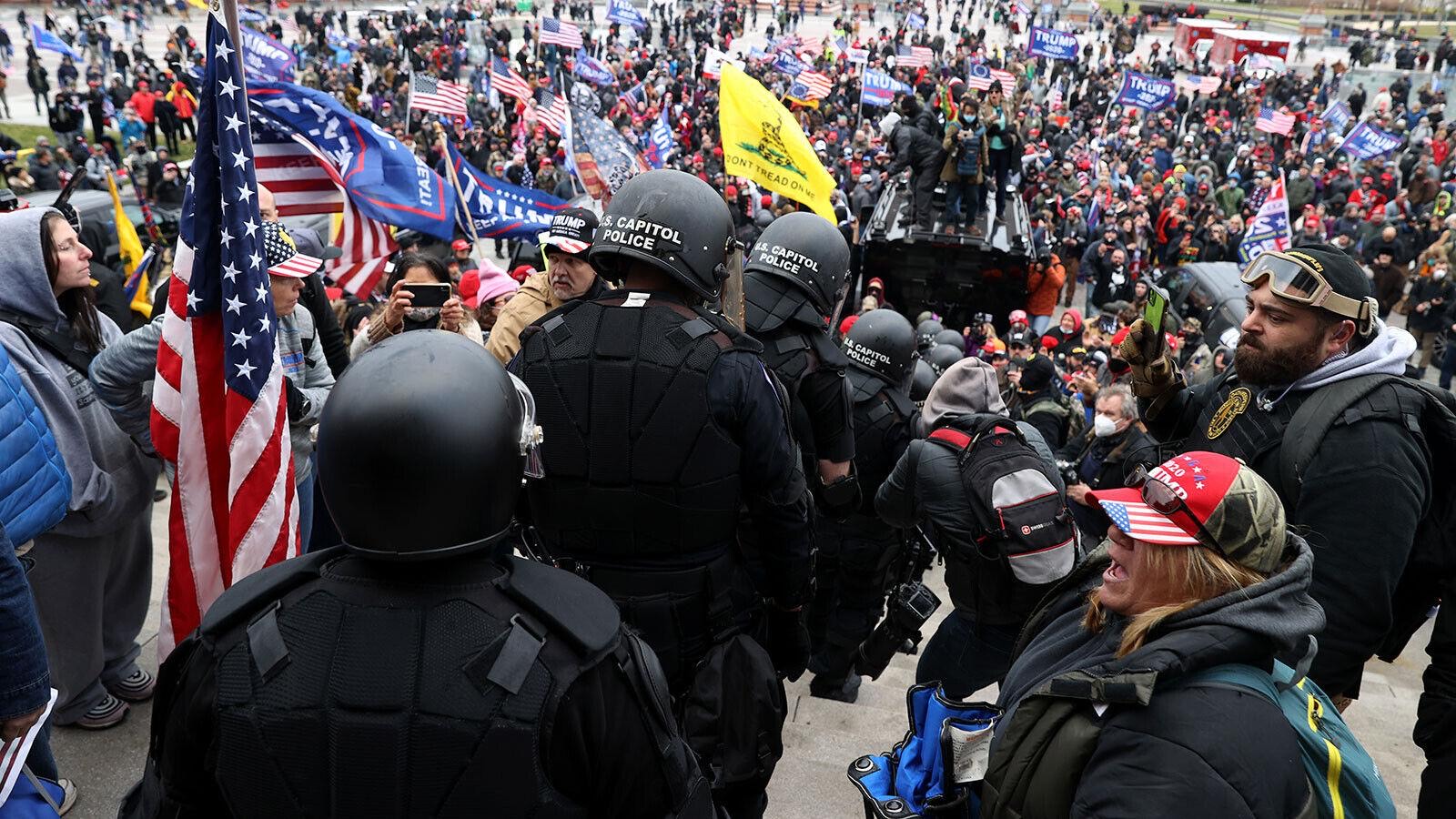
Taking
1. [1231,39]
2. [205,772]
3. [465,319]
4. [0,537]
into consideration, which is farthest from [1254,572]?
[1231,39]

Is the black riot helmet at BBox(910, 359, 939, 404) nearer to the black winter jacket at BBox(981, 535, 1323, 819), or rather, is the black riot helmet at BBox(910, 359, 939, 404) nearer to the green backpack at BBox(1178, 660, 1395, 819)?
the black winter jacket at BBox(981, 535, 1323, 819)

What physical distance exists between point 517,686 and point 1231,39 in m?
46.9

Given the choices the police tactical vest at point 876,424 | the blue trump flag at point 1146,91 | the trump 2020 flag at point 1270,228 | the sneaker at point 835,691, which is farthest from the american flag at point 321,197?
the blue trump flag at point 1146,91

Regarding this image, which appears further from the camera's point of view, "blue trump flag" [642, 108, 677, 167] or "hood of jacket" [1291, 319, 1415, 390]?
"blue trump flag" [642, 108, 677, 167]

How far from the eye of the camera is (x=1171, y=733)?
A: 193 cm

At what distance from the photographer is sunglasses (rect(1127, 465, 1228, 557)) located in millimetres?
2184

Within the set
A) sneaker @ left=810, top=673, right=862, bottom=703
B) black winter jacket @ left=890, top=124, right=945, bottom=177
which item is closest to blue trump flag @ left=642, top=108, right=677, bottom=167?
black winter jacket @ left=890, top=124, right=945, bottom=177

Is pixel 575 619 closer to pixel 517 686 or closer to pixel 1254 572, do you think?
pixel 517 686

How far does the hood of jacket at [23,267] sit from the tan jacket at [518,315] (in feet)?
5.71

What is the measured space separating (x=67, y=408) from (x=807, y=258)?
287 centimetres

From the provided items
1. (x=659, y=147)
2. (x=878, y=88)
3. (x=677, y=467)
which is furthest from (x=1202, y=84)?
(x=677, y=467)

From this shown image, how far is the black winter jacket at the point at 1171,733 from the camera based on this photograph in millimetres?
1887

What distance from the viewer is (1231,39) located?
4100 cm

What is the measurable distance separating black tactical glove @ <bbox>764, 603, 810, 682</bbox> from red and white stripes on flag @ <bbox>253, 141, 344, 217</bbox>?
524cm
